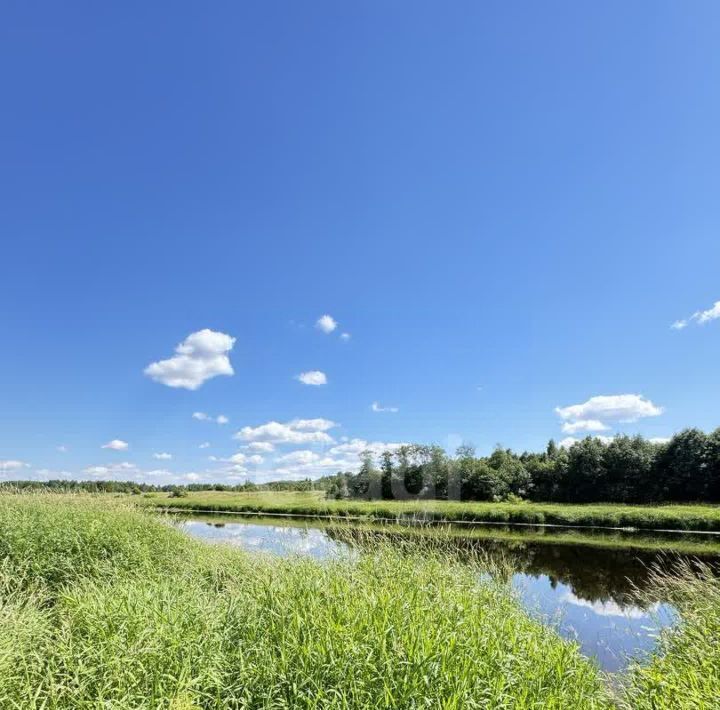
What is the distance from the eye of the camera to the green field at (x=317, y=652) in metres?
3.44

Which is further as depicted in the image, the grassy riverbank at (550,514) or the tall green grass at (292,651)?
the grassy riverbank at (550,514)

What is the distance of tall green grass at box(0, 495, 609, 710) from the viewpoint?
135 inches

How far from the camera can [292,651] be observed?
3.79m

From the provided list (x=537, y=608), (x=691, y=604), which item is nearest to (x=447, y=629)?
(x=537, y=608)

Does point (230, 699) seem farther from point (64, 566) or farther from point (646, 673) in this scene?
point (64, 566)

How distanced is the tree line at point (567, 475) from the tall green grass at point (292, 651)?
145 feet

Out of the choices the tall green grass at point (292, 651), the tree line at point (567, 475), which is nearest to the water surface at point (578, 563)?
the tall green grass at point (292, 651)

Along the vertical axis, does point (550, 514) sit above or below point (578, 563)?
above

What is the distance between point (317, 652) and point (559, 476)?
5601 centimetres

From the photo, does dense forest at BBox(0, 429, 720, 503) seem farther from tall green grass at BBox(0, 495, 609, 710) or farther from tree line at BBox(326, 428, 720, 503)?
tall green grass at BBox(0, 495, 609, 710)

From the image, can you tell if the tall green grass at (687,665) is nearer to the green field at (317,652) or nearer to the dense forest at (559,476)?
the green field at (317,652)

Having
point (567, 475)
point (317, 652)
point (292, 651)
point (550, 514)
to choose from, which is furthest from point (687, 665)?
point (567, 475)

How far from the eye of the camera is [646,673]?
15.3 ft

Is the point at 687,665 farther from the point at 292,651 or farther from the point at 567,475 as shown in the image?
the point at 567,475
